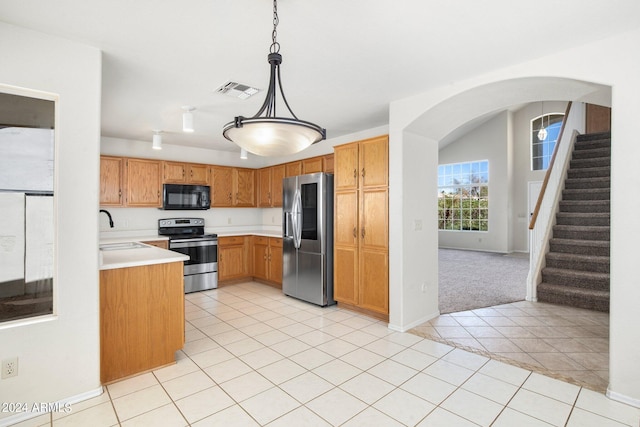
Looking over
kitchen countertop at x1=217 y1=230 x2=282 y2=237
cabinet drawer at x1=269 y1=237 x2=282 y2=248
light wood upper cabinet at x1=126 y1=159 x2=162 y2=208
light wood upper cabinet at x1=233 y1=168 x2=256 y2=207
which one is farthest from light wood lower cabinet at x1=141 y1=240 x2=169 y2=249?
cabinet drawer at x1=269 y1=237 x2=282 y2=248

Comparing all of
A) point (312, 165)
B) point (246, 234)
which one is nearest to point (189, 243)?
point (246, 234)

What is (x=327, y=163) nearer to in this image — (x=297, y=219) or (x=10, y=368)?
(x=297, y=219)

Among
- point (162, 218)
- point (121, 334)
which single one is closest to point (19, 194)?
point (121, 334)

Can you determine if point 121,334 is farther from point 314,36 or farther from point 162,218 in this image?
point 162,218

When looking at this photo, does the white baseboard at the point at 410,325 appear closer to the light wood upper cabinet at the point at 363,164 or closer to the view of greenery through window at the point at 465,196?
the light wood upper cabinet at the point at 363,164

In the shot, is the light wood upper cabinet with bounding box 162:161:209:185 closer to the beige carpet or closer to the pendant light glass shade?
the pendant light glass shade

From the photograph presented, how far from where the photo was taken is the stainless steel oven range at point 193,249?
509 centimetres

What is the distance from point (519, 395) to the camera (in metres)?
2.24

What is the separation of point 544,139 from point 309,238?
27.2 feet

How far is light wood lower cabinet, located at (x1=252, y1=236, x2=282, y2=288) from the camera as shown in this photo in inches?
212

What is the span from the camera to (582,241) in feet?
15.2

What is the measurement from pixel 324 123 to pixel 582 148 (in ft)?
17.1

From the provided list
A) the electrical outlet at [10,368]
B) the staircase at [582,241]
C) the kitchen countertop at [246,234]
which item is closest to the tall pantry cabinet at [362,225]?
the kitchen countertop at [246,234]

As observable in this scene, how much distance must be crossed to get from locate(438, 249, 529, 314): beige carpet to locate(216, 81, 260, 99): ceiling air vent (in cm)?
343
